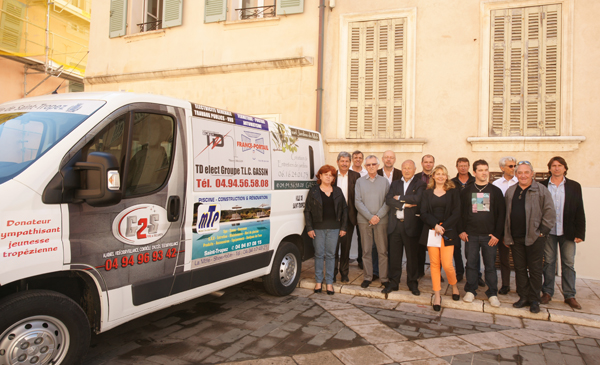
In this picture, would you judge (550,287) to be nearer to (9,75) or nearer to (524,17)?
(524,17)

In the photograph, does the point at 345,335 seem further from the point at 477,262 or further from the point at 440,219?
the point at 477,262

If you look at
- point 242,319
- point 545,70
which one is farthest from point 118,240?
point 545,70

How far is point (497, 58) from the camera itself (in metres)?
8.04

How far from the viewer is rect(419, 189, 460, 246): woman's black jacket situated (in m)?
5.19

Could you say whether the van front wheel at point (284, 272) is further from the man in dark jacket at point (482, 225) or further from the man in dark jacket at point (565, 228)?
the man in dark jacket at point (565, 228)

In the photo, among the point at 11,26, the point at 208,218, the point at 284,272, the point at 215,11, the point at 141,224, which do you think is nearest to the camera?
the point at 141,224

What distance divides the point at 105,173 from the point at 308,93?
6.61 meters

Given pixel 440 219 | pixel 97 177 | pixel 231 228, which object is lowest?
pixel 231 228

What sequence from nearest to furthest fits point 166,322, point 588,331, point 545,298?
point 166,322
point 588,331
point 545,298

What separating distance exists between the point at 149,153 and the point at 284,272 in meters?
2.71

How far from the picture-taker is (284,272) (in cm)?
559

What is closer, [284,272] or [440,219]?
[440,219]

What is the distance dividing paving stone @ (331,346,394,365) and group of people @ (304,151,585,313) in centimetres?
174

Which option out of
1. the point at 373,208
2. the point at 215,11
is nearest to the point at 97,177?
the point at 373,208
